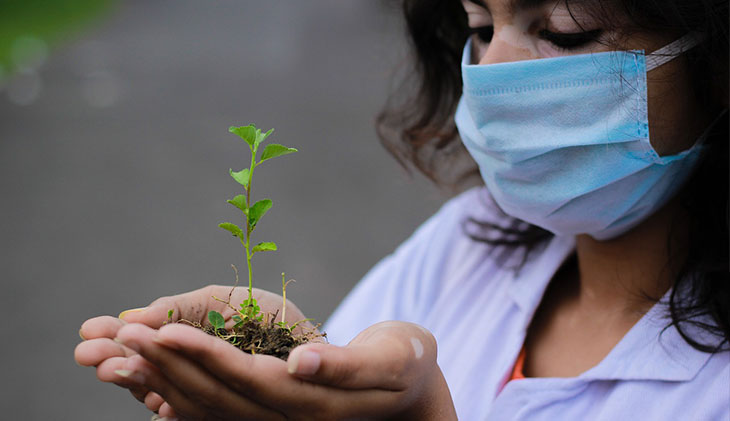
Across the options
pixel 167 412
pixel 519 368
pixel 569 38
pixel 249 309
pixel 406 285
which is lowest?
pixel 519 368

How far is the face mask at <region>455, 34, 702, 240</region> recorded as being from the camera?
164cm

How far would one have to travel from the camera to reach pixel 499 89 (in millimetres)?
1739

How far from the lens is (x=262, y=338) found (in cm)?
131

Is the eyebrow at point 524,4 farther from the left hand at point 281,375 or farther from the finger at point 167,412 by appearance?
the finger at point 167,412

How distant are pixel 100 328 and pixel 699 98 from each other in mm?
1342

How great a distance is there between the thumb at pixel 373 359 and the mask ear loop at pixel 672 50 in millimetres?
791

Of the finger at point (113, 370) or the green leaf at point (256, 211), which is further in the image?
the green leaf at point (256, 211)

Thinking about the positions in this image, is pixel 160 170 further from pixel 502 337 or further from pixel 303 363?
pixel 303 363

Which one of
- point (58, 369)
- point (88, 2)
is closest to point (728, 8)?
point (58, 369)

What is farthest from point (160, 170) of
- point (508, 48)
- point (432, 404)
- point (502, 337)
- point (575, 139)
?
point (432, 404)

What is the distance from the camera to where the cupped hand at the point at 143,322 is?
1188mm

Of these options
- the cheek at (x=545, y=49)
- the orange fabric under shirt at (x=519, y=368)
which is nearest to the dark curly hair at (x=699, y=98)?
the cheek at (x=545, y=49)

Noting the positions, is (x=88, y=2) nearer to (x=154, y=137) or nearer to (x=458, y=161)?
(x=154, y=137)

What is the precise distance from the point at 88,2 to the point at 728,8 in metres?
12.9
